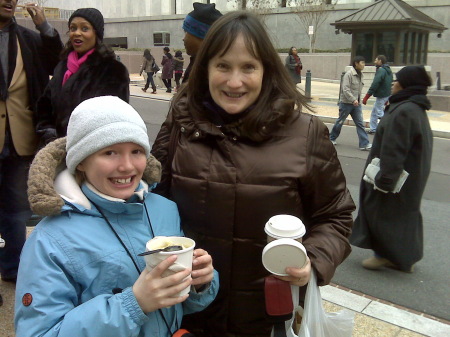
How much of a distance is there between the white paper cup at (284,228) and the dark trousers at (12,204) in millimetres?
2424

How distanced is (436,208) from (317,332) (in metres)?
5.41

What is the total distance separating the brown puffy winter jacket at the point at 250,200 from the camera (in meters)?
1.83

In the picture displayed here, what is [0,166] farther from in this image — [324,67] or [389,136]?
[324,67]

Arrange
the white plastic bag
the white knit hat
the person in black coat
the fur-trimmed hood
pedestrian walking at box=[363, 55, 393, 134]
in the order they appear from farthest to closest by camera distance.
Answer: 1. pedestrian walking at box=[363, 55, 393, 134]
2. the person in black coat
3. the white plastic bag
4. the white knit hat
5. the fur-trimmed hood

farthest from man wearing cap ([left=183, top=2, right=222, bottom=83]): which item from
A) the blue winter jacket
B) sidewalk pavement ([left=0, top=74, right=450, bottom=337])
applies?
the blue winter jacket

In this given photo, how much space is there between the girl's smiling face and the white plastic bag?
0.71 metres

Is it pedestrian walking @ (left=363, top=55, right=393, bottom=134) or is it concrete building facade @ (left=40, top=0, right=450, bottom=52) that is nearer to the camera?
pedestrian walking @ (left=363, top=55, right=393, bottom=134)

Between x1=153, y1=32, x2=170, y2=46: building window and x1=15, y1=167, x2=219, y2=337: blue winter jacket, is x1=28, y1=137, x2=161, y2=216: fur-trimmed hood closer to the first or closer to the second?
x1=15, y1=167, x2=219, y2=337: blue winter jacket

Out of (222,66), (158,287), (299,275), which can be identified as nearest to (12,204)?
(222,66)

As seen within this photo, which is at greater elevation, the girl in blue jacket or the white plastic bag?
the girl in blue jacket

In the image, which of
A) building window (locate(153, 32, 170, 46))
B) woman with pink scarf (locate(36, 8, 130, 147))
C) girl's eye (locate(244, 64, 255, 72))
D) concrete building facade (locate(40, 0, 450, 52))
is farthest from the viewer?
building window (locate(153, 32, 170, 46))

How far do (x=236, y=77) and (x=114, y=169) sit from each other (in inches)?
23.3

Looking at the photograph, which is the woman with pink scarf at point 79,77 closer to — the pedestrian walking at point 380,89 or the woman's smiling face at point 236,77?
the woman's smiling face at point 236,77

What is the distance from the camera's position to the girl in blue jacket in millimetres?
1421
